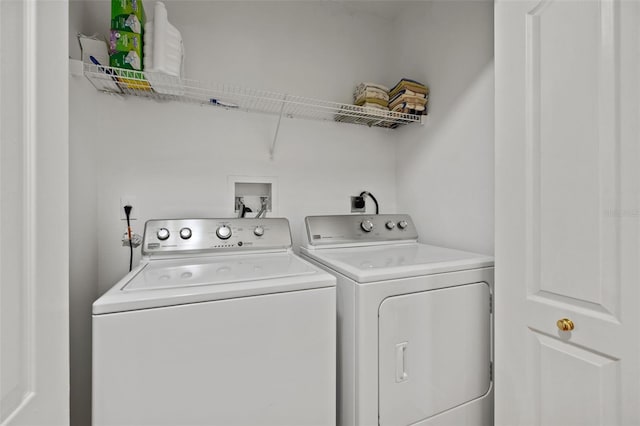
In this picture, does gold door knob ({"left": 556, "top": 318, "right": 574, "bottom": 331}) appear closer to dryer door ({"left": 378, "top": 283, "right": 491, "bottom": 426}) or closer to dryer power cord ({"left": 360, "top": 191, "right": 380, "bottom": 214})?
dryer door ({"left": 378, "top": 283, "right": 491, "bottom": 426})

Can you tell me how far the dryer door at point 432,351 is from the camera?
114 centimetres

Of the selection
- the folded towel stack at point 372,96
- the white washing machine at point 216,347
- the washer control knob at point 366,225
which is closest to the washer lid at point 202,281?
the white washing machine at point 216,347

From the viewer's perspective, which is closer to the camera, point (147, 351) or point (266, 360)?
point (147, 351)

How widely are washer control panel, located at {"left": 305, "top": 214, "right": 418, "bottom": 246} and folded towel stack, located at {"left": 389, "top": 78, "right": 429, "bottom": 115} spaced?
75 centimetres

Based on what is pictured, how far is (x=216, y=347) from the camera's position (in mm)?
934

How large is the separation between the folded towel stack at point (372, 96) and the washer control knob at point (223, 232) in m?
1.27

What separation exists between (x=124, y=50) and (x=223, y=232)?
38.2 inches

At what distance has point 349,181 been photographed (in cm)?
217

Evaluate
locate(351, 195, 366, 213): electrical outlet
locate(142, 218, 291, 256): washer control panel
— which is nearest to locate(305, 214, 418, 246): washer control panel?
locate(142, 218, 291, 256): washer control panel

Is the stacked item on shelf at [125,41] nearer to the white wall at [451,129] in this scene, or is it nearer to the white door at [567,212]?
the white door at [567,212]
